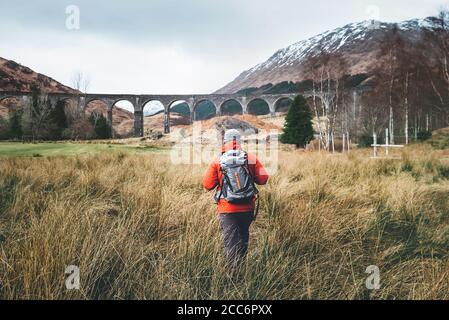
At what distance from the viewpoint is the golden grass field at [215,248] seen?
209 cm

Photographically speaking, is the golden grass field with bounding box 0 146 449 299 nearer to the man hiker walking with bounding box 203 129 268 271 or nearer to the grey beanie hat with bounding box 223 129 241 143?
the man hiker walking with bounding box 203 129 268 271

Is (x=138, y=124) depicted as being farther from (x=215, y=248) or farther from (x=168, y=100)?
(x=215, y=248)

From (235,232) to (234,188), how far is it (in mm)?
348

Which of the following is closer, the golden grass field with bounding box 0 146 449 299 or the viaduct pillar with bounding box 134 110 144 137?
the golden grass field with bounding box 0 146 449 299

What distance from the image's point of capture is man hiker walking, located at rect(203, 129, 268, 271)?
94.8 inches

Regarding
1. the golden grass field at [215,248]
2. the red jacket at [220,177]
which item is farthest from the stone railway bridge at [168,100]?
the red jacket at [220,177]

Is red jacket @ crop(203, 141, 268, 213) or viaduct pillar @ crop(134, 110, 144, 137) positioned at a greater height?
viaduct pillar @ crop(134, 110, 144, 137)

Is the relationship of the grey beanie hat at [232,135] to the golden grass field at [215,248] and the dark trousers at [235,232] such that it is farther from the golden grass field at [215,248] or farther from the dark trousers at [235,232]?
the golden grass field at [215,248]

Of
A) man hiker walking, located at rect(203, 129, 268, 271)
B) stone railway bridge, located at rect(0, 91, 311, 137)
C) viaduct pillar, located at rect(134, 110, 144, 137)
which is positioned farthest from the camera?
stone railway bridge, located at rect(0, 91, 311, 137)

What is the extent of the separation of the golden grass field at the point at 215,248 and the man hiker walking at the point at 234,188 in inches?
4.8

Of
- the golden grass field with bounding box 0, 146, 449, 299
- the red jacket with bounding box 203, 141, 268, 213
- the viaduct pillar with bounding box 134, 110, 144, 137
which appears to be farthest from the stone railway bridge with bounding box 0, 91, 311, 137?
the red jacket with bounding box 203, 141, 268, 213

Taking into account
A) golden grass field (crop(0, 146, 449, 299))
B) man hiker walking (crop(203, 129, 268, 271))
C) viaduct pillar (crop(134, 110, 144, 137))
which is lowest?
golden grass field (crop(0, 146, 449, 299))

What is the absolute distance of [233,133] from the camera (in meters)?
2.43

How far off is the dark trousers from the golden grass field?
0.09 m
